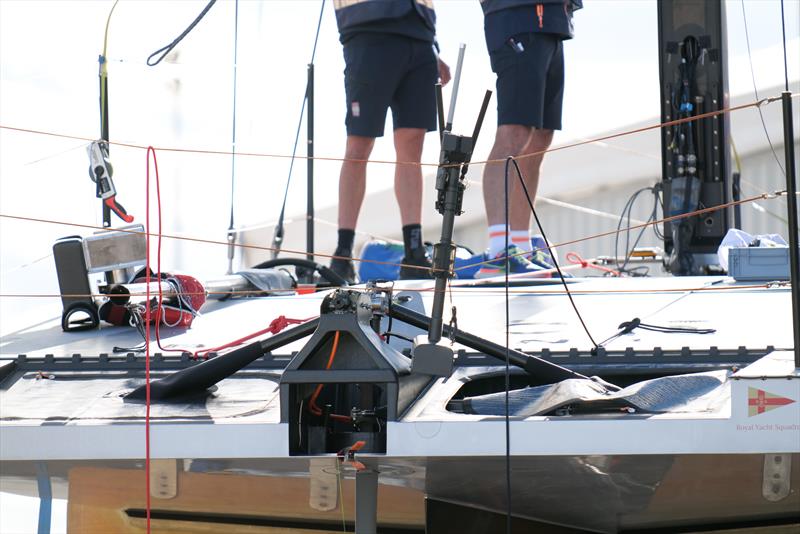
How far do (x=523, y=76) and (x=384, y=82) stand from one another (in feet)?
1.70

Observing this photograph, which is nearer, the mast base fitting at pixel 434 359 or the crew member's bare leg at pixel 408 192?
the mast base fitting at pixel 434 359

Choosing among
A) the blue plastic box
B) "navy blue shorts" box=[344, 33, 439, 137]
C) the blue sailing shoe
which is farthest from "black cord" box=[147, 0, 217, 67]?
the blue plastic box

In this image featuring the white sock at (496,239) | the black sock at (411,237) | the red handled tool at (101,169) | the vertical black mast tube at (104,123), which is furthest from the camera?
the black sock at (411,237)

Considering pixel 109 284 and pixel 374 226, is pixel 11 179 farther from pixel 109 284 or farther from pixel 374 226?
pixel 374 226

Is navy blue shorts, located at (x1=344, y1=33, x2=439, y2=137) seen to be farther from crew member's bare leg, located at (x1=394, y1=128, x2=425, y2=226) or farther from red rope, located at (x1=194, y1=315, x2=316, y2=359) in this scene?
red rope, located at (x1=194, y1=315, x2=316, y2=359)

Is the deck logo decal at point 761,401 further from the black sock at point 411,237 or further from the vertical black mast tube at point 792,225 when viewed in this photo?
the black sock at point 411,237

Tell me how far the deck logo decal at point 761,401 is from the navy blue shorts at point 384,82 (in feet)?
7.64

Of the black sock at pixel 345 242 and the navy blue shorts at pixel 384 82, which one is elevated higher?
the navy blue shorts at pixel 384 82

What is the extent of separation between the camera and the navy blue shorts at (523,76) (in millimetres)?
3549

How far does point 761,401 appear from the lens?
1.69m

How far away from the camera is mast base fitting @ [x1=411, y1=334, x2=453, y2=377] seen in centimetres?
182

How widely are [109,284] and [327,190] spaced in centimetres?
499

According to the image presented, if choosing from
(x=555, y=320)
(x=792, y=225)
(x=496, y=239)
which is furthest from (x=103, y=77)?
(x=792, y=225)

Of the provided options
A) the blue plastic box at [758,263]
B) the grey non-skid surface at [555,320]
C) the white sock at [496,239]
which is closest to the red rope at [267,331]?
the grey non-skid surface at [555,320]
